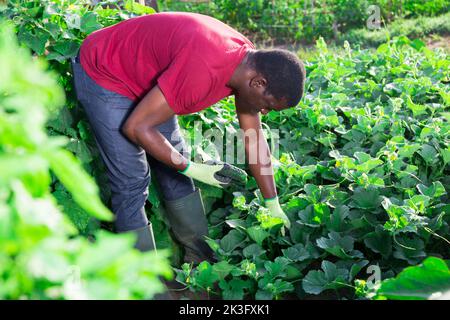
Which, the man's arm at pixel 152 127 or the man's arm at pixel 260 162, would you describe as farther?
the man's arm at pixel 260 162

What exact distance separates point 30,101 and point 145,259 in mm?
256

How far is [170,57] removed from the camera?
7.52ft

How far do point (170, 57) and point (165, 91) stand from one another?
18 centimetres

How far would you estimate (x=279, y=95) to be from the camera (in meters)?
2.23

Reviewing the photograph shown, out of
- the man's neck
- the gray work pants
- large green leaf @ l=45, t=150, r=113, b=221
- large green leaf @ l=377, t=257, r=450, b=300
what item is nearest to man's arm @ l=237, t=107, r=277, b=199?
the gray work pants

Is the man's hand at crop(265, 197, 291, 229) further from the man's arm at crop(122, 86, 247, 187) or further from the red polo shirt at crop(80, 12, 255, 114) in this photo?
the red polo shirt at crop(80, 12, 255, 114)

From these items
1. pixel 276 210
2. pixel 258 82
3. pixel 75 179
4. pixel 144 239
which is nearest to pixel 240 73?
pixel 258 82

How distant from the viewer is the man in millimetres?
2215

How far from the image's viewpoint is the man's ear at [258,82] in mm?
2242

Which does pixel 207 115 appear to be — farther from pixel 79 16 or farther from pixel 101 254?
pixel 101 254

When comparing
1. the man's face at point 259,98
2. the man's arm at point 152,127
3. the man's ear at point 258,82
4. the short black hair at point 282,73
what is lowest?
Answer: the man's arm at point 152,127

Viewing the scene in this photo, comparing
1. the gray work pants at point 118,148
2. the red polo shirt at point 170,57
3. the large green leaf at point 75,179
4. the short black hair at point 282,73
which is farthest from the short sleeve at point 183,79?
the large green leaf at point 75,179

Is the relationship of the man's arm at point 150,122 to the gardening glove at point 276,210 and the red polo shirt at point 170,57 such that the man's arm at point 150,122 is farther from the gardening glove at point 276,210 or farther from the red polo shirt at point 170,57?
the gardening glove at point 276,210
